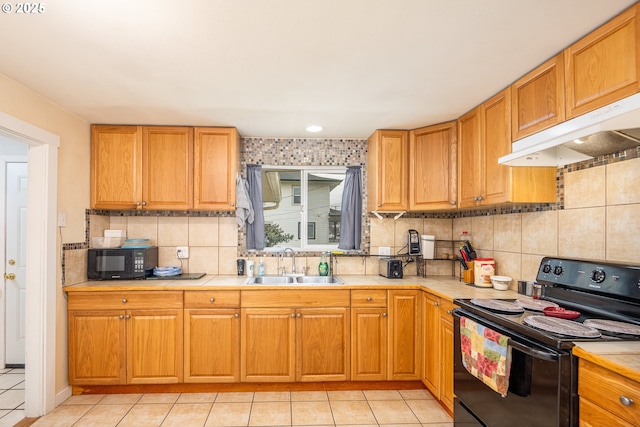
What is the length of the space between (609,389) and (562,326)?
0.34 metres

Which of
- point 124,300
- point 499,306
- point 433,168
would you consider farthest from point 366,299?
point 124,300

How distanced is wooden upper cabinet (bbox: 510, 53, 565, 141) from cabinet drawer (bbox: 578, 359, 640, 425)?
122cm

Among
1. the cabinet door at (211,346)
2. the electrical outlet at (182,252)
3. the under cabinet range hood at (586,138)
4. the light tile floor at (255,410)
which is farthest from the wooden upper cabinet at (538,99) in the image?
the electrical outlet at (182,252)

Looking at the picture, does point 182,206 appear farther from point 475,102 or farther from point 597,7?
point 597,7

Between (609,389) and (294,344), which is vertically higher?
(609,389)

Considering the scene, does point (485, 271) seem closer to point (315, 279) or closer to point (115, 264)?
point (315, 279)

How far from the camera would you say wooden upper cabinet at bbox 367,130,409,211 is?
323cm

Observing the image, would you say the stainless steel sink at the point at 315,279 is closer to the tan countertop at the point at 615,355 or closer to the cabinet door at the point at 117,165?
the cabinet door at the point at 117,165

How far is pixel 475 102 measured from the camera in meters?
2.58

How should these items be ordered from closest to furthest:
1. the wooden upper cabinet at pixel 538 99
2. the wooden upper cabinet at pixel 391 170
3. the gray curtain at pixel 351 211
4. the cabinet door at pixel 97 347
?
the wooden upper cabinet at pixel 538 99
the cabinet door at pixel 97 347
the wooden upper cabinet at pixel 391 170
the gray curtain at pixel 351 211

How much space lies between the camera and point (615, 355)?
125 centimetres

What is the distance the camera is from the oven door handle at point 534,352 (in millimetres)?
1394

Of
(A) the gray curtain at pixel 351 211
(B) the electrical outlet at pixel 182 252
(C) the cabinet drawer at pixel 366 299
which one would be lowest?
(C) the cabinet drawer at pixel 366 299

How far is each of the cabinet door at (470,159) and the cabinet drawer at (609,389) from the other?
4.93 ft
